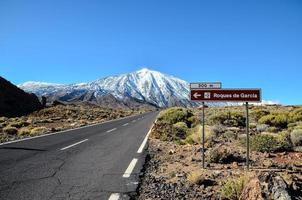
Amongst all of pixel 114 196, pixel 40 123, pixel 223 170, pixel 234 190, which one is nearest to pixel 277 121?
pixel 223 170

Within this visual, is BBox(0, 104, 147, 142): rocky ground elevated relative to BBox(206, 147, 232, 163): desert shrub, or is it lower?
elevated

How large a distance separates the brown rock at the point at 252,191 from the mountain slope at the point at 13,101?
4792 centimetres

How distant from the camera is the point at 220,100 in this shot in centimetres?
968

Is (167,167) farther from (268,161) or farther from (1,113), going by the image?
(1,113)

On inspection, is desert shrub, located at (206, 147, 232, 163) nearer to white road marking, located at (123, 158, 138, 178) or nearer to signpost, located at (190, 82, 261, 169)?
signpost, located at (190, 82, 261, 169)

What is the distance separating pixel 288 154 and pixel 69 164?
278 inches

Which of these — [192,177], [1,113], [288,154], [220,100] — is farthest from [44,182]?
[1,113]

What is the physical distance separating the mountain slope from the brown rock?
157 feet

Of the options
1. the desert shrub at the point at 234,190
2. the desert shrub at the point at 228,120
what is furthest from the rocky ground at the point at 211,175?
the desert shrub at the point at 228,120

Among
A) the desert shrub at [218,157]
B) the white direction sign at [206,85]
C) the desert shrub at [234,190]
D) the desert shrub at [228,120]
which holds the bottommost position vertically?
the desert shrub at [234,190]

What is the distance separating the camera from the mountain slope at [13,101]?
51.9 meters

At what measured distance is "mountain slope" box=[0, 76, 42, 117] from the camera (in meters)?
51.9

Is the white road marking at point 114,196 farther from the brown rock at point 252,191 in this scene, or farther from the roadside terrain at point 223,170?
the brown rock at point 252,191

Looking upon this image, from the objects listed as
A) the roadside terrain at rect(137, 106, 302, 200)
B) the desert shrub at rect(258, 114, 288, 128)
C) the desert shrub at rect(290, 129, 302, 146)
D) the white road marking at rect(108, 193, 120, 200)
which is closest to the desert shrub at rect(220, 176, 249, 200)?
the roadside terrain at rect(137, 106, 302, 200)
